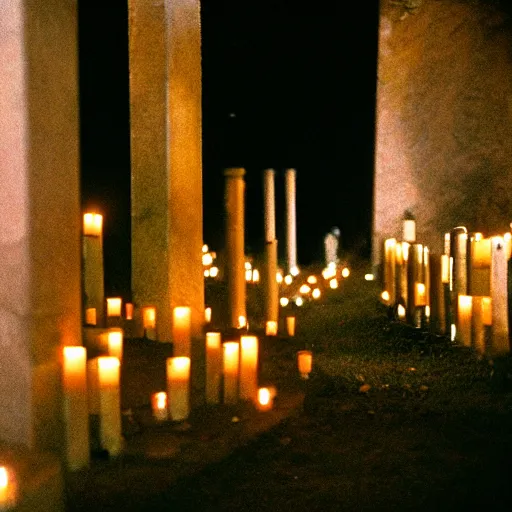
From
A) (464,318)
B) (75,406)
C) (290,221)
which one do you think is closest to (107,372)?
(75,406)

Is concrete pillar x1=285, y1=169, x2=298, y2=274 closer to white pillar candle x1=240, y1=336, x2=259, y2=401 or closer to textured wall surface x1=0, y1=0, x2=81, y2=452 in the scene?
white pillar candle x1=240, y1=336, x2=259, y2=401

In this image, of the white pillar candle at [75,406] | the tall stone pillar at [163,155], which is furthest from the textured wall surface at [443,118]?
the white pillar candle at [75,406]

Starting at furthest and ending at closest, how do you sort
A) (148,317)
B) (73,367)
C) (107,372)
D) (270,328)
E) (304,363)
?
(270,328)
(148,317)
(304,363)
(107,372)
(73,367)

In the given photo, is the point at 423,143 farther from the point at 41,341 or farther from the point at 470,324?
the point at 41,341

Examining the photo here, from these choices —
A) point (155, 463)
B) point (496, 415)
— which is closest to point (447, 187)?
point (496, 415)

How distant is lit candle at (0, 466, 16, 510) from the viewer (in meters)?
2.61

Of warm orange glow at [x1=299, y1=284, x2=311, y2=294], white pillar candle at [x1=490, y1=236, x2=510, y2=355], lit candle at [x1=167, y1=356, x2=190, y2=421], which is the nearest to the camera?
lit candle at [x1=167, y1=356, x2=190, y2=421]

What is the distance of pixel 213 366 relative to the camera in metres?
4.26

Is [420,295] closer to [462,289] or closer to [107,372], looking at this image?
[462,289]

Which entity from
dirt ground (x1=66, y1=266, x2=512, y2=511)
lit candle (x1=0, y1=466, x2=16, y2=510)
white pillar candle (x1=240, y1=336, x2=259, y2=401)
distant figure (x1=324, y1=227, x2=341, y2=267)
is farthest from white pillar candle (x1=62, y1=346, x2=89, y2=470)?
distant figure (x1=324, y1=227, x2=341, y2=267)

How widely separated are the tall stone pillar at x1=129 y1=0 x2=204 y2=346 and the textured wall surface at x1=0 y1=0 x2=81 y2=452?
8.25 feet

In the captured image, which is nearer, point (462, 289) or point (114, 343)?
point (114, 343)

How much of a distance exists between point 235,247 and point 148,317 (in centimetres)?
133

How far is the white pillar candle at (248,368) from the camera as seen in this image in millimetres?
4277
